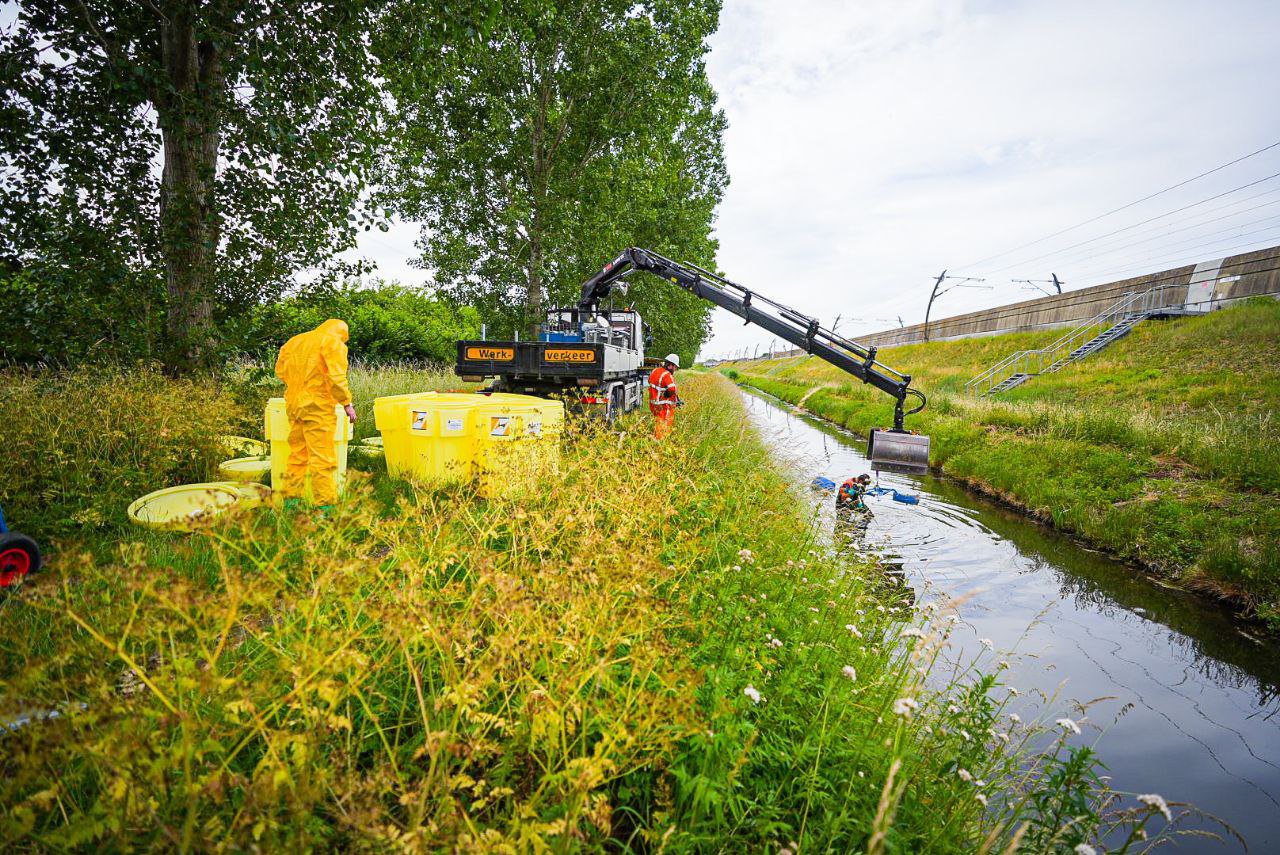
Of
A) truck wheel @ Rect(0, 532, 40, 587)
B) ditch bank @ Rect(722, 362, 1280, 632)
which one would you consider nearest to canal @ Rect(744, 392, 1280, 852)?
ditch bank @ Rect(722, 362, 1280, 632)

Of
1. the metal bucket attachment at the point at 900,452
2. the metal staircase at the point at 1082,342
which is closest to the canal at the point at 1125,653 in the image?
the metal bucket attachment at the point at 900,452

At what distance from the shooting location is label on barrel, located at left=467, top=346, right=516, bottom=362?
8.35 metres

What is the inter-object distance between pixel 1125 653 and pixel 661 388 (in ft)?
20.5

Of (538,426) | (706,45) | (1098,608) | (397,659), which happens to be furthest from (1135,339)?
(397,659)

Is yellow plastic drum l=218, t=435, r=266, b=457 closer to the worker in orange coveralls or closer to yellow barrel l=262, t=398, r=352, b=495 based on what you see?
yellow barrel l=262, t=398, r=352, b=495

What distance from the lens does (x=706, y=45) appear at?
15242 mm

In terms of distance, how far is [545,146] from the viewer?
1377 cm

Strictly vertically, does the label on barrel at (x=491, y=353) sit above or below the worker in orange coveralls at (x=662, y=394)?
above

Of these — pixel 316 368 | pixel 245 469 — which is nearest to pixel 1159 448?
pixel 316 368

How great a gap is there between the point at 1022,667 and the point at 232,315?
33.3 feet

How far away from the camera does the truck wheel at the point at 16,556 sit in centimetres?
284

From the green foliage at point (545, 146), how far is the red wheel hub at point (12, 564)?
1115cm

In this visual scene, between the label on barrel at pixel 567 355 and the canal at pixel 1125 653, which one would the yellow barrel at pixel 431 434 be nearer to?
the label on barrel at pixel 567 355

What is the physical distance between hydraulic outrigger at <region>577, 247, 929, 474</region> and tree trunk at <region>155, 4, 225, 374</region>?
21.1ft
